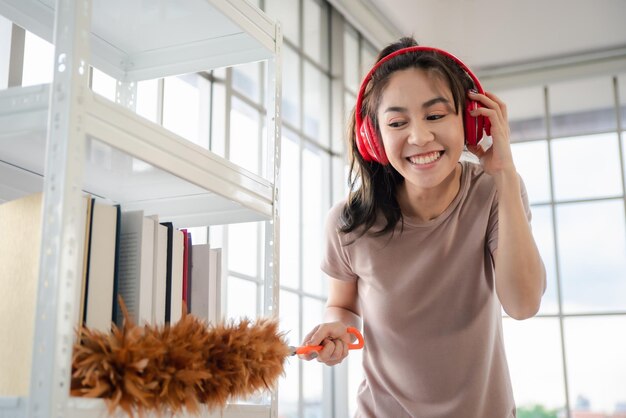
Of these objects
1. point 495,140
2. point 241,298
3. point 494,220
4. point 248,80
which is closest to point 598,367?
point 241,298

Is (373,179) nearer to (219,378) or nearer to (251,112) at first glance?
(219,378)

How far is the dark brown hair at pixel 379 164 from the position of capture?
135 centimetres

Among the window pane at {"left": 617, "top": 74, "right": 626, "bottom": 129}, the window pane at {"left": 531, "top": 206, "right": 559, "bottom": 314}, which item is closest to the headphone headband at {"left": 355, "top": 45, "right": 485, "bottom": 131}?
the window pane at {"left": 531, "top": 206, "right": 559, "bottom": 314}

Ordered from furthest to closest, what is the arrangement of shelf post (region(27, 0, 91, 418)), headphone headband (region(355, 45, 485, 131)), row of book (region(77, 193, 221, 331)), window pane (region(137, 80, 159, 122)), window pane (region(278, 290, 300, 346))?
window pane (region(278, 290, 300, 346)) < window pane (region(137, 80, 159, 122)) < headphone headband (region(355, 45, 485, 131)) < row of book (region(77, 193, 221, 331)) < shelf post (region(27, 0, 91, 418))

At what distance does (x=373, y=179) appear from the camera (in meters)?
1.48

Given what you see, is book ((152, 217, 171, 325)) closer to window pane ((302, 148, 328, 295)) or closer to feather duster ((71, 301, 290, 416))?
feather duster ((71, 301, 290, 416))

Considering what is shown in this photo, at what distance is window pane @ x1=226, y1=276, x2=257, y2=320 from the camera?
2.36 metres

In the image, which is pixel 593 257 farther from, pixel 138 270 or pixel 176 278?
pixel 138 270

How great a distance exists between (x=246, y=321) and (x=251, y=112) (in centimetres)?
163

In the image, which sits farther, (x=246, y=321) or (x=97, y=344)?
(x=246, y=321)

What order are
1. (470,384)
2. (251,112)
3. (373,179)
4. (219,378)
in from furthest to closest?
(251,112), (373,179), (470,384), (219,378)

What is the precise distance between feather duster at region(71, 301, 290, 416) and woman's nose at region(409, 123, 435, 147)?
1.35ft

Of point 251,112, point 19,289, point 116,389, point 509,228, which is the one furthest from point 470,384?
point 251,112

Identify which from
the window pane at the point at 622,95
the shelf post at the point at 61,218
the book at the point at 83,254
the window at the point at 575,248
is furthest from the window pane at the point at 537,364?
the shelf post at the point at 61,218
